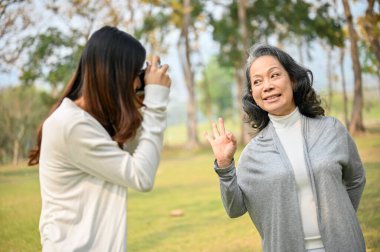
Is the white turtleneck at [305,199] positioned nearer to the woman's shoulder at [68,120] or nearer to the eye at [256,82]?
the eye at [256,82]

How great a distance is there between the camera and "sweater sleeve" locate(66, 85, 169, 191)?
117 cm

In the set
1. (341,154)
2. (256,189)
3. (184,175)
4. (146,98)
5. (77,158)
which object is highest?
(146,98)

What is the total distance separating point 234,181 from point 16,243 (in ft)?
8.14

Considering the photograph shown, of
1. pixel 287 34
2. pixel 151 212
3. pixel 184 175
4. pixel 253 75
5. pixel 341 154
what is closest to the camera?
pixel 341 154

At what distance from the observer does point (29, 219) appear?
4164mm

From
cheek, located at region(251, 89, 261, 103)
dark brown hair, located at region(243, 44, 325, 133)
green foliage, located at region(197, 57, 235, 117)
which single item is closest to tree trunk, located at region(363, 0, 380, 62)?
dark brown hair, located at region(243, 44, 325, 133)

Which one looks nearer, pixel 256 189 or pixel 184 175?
pixel 256 189

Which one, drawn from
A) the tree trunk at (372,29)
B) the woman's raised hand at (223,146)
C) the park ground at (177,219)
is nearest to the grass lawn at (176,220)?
the park ground at (177,219)

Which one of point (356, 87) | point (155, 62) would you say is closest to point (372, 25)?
point (356, 87)

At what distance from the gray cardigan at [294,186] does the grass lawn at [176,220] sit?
1.71 metres

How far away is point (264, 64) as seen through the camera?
5.57 ft

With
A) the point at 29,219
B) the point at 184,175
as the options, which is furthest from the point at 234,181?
the point at 184,175

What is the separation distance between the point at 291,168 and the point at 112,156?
24.8 inches

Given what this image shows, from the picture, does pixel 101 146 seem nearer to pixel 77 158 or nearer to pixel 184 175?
pixel 77 158
